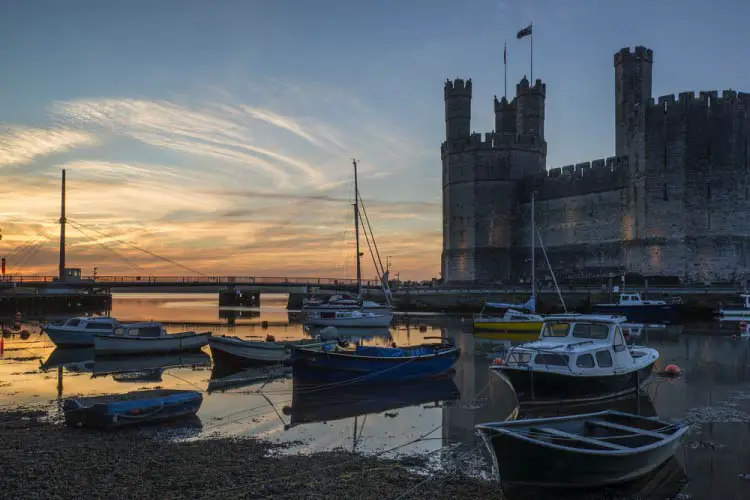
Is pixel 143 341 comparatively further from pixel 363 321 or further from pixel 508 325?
pixel 363 321

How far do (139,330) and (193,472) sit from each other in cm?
1693

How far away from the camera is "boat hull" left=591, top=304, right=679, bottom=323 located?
37.7 meters

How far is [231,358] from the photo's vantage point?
21.1 metres

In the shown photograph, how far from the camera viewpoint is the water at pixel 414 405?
10.3 m

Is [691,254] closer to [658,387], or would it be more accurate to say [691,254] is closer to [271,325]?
[271,325]

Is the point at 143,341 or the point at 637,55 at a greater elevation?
the point at 637,55

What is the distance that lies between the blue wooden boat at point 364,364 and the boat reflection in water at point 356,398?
0.24 m

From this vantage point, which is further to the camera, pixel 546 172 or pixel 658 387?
pixel 546 172

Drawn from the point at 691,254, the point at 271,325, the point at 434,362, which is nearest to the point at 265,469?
the point at 434,362

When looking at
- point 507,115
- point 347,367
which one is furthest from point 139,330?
point 507,115

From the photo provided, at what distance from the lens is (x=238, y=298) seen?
84812mm

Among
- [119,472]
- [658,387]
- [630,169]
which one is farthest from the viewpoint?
[630,169]

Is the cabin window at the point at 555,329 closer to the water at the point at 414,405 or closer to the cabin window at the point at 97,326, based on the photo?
the water at the point at 414,405

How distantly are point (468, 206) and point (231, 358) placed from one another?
4039cm
